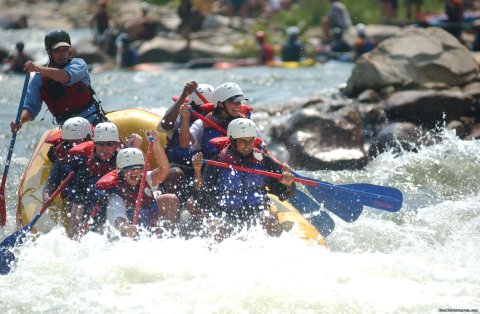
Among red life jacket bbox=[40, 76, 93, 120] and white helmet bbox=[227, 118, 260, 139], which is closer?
white helmet bbox=[227, 118, 260, 139]

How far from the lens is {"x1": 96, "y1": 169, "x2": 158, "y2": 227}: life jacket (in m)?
7.34

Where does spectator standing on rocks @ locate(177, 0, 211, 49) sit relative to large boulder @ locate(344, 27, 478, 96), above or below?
below

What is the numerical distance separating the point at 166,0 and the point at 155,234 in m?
19.3

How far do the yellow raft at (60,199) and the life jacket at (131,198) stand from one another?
780mm

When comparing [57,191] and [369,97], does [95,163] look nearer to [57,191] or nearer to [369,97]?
[57,191]

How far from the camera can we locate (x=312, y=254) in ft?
23.7

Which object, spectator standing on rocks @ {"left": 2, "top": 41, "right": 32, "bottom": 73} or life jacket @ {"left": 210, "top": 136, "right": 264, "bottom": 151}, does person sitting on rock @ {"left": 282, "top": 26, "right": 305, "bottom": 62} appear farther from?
life jacket @ {"left": 210, "top": 136, "right": 264, "bottom": 151}

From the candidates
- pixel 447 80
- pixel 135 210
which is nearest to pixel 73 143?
pixel 135 210

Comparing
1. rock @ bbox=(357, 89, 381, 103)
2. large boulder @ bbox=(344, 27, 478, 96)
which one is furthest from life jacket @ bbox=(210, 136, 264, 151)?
large boulder @ bbox=(344, 27, 478, 96)

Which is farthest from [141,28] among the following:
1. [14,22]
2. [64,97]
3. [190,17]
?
[64,97]

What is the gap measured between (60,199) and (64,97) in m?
0.99

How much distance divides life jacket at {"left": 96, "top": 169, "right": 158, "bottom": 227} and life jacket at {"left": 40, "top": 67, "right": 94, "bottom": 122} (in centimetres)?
140

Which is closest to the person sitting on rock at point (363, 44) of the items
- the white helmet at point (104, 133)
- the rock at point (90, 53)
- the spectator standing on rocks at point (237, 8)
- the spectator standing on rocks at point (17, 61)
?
the spectator standing on rocks at point (237, 8)

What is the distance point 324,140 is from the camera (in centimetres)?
1170
